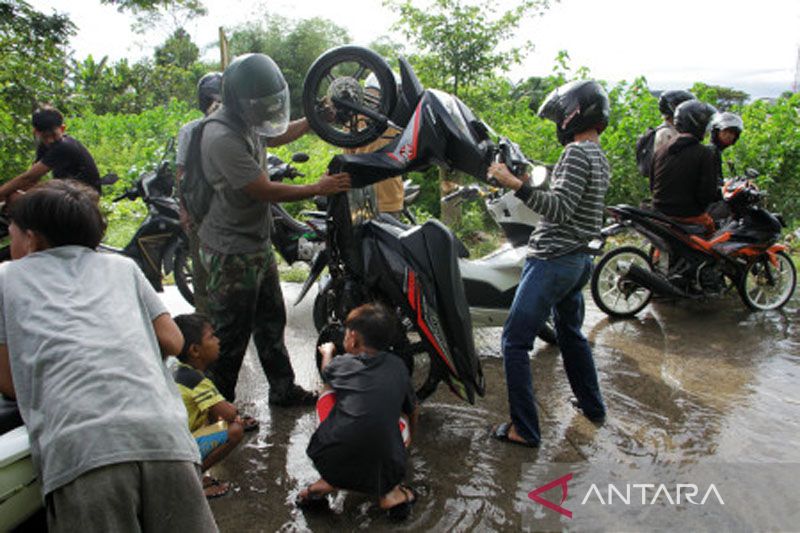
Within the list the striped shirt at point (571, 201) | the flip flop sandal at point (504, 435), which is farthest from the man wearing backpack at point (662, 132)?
the flip flop sandal at point (504, 435)

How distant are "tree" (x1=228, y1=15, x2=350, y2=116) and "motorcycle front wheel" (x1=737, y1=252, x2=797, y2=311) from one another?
26449 millimetres

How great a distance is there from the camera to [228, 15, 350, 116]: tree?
3048cm

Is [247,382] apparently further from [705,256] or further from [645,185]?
[645,185]

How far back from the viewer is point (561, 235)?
3057 mm

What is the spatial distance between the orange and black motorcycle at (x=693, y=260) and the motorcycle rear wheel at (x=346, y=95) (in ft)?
8.59

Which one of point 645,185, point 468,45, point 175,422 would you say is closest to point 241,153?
point 175,422

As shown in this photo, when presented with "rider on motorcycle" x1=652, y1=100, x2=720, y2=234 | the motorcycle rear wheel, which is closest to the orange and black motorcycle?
"rider on motorcycle" x1=652, y1=100, x2=720, y2=234

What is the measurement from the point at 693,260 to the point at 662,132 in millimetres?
1276

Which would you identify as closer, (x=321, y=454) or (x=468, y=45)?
(x=321, y=454)

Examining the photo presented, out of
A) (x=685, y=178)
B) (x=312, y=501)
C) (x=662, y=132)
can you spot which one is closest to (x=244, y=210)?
(x=312, y=501)

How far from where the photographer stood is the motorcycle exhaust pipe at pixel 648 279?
5.04 metres

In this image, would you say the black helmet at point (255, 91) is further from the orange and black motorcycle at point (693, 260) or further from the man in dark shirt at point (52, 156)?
the orange and black motorcycle at point (693, 260)

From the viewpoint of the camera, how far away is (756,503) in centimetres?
264

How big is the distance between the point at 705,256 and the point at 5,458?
5088 millimetres
